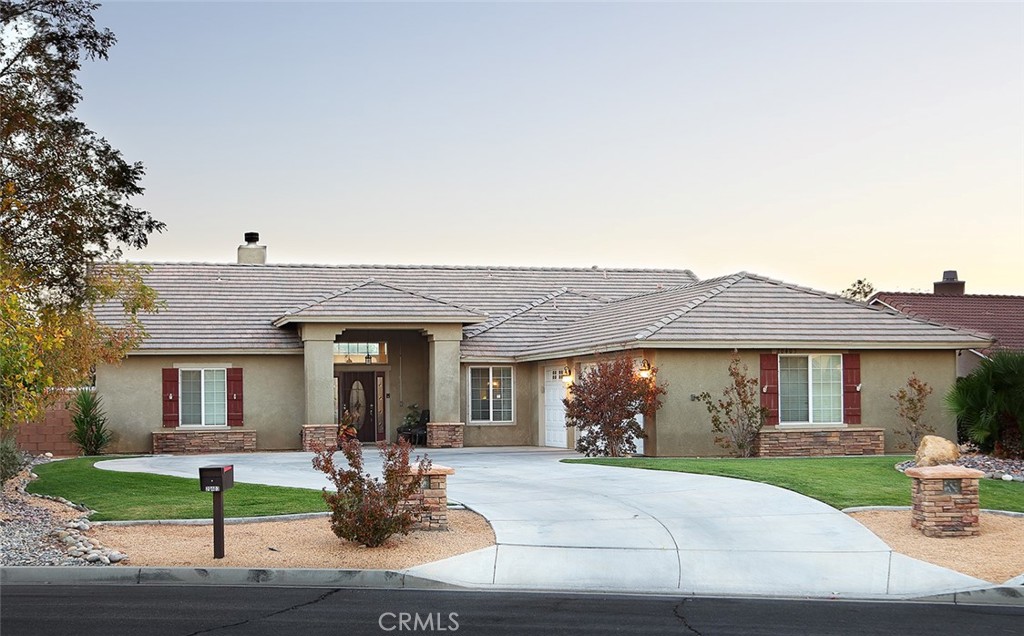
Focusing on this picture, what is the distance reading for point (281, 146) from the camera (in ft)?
92.9

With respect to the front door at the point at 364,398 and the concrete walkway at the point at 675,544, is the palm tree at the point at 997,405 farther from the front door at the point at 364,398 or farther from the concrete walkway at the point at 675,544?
the front door at the point at 364,398

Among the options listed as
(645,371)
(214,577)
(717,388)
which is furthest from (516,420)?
(214,577)

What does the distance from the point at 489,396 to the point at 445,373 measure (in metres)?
1.83

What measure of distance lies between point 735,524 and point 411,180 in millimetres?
A: 18857

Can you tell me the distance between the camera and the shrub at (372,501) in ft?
40.6

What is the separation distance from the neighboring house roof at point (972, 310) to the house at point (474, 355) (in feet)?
31.9

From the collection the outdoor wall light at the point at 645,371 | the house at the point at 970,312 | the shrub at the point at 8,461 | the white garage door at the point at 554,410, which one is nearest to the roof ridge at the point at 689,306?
the outdoor wall light at the point at 645,371

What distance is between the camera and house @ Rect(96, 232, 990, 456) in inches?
981

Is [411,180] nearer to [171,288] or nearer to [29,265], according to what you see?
[171,288]

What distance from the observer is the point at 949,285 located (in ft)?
132

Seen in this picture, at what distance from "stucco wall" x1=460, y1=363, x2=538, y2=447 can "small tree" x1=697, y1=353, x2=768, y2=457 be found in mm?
7497

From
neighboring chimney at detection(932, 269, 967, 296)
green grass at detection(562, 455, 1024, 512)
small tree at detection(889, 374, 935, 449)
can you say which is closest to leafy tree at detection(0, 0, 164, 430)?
green grass at detection(562, 455, 1024, 512)

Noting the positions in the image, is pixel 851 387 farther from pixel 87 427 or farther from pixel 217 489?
pixel 87 427

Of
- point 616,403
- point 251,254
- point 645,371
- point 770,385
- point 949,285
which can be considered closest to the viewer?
point 616,403
